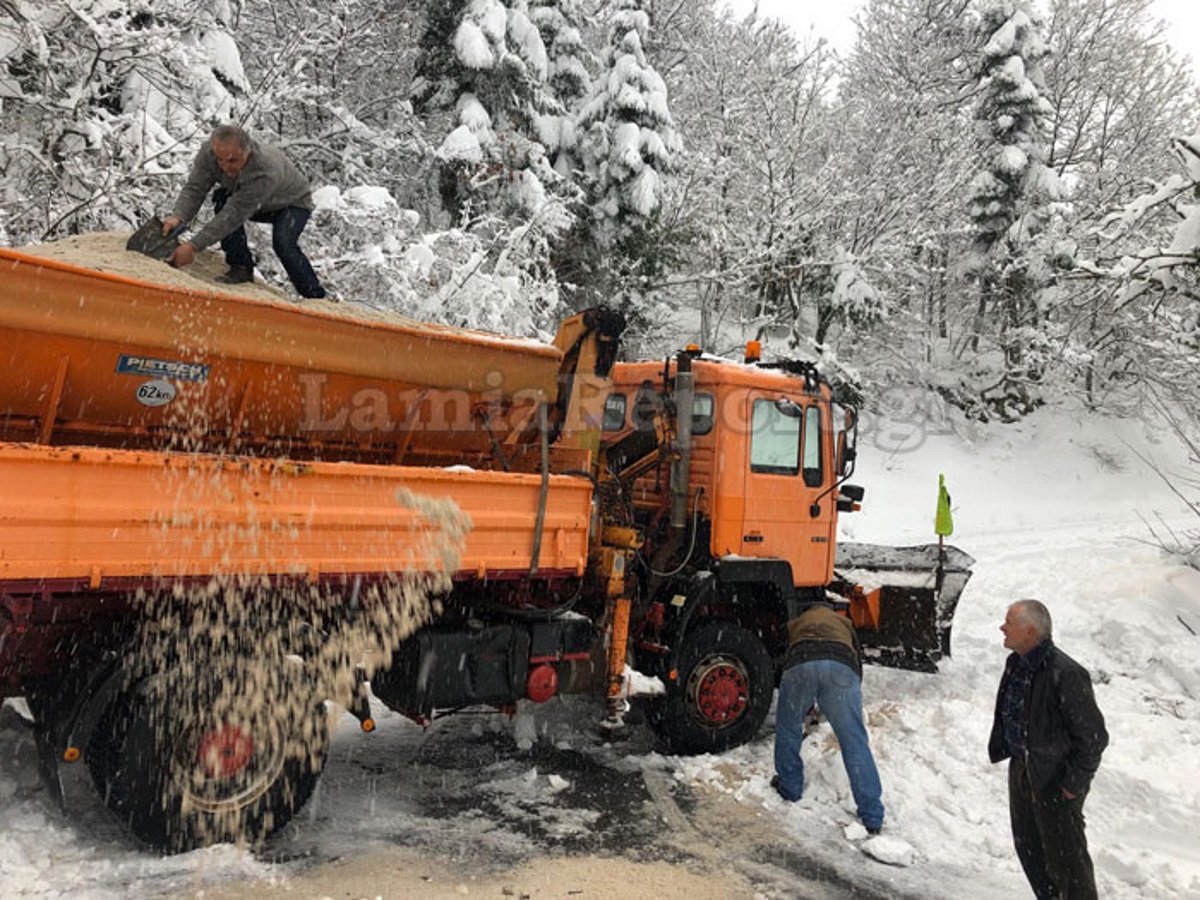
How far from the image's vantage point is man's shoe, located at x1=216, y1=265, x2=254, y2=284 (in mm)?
4668

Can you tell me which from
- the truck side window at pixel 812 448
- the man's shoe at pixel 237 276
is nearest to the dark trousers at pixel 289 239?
the man's shoe at pixel 237 276

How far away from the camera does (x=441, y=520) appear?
4.33 m

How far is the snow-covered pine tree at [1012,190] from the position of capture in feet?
69.9

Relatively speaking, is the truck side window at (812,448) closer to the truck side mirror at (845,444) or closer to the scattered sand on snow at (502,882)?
the truck side mirror at (845,444)

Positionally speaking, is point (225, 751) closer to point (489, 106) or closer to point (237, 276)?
point (237, 276)

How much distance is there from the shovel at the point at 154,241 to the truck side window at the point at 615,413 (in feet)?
10.0

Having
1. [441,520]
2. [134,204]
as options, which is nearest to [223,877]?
[441,520]

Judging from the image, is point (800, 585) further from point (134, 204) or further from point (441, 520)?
point (134, 204)

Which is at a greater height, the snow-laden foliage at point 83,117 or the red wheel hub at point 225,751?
the snow-laden foliage at point 83,117

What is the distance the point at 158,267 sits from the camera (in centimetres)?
428

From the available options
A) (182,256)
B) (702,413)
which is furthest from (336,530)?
(702,413)

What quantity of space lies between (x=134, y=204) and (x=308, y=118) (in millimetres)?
6170

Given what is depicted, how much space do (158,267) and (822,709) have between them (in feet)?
14.2

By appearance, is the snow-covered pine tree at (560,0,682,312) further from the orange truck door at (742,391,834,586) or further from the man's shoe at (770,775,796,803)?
the man's shoe at (770,775,796,803)
